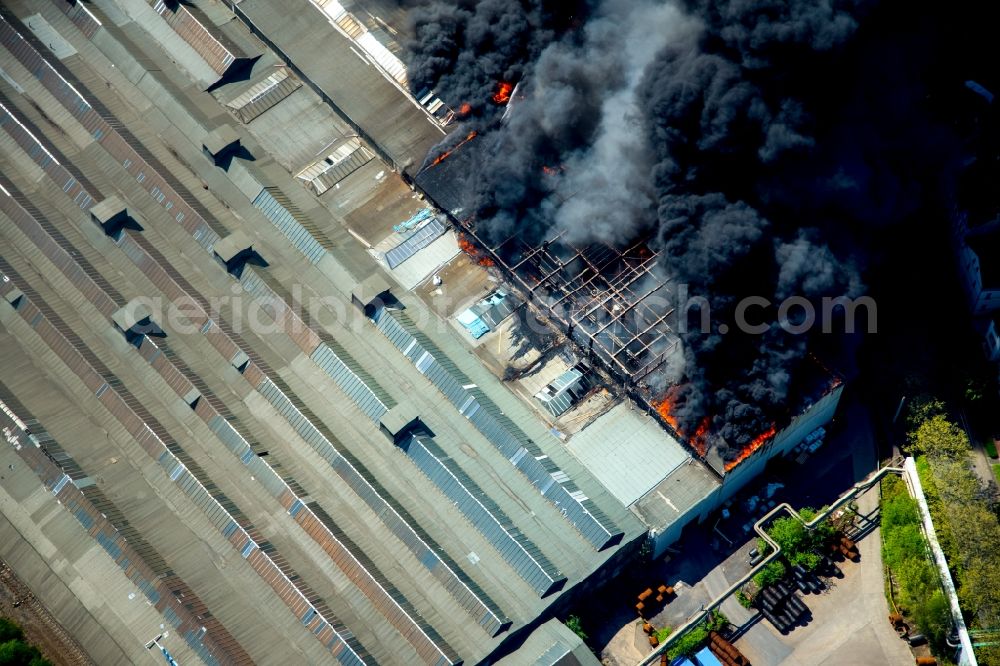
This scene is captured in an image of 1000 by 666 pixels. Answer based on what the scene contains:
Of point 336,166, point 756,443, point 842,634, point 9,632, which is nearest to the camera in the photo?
point 842,634

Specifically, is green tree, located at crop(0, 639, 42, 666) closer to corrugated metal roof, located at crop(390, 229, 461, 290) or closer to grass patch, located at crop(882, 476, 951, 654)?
corrugated metal roof, located at crop(390, 229, 461, 290)

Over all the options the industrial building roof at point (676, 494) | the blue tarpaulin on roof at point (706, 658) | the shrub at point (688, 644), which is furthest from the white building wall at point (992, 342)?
the blue tarpaulin on roof at point (706, 658)

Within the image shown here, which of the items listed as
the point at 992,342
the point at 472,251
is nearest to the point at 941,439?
the point at 992,342

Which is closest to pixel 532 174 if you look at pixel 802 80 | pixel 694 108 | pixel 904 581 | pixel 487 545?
pixel 694 108

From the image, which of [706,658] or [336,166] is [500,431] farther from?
[336,166]

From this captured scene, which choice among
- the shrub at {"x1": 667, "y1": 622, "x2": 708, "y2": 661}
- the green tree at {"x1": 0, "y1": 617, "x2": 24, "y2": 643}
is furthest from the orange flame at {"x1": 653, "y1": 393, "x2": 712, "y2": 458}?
the green tree at {"x1": 0, "y1": 617, "x2": 24, "y2": 643}
